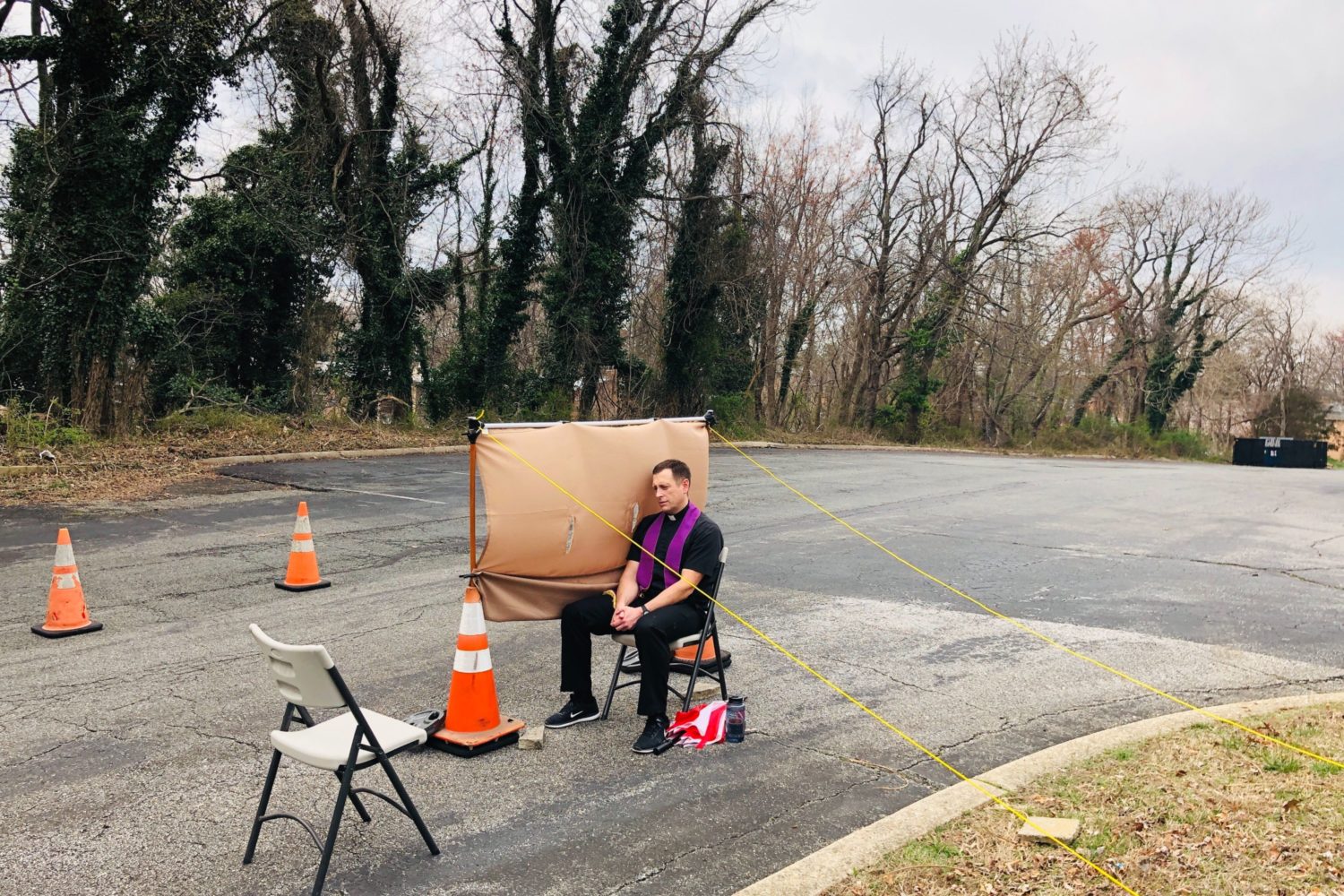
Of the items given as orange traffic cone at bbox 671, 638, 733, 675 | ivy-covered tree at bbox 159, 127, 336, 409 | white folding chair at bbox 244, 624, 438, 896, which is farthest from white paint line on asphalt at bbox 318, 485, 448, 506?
white folding chair at bbox 244, 624, 438, 896

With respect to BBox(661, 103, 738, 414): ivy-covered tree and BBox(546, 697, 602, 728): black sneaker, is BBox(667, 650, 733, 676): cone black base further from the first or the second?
BBox(661, 103, 738, 414): ivy-covered tree

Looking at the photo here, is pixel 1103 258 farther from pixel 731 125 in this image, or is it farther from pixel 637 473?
pixel 637 473

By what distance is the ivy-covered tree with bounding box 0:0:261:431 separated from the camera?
18.3 m

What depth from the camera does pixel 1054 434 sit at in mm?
49656

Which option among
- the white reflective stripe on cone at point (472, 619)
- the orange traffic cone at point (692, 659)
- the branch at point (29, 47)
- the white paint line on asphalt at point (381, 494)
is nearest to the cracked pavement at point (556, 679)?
the orange traffic cone at point (692, 659)

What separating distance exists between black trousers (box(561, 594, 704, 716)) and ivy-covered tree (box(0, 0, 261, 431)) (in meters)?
17.0

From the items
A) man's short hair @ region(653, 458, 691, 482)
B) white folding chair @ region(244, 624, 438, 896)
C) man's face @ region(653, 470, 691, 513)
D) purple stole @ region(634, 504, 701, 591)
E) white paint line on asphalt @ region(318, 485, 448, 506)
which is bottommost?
white paint line on asphalt @ region(318, 485, 448, 506)

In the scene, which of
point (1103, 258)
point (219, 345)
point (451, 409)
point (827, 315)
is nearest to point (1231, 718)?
point (451, 409)

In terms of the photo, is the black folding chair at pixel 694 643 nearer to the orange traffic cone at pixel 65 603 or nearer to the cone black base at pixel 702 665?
the cone black base at pixel 702 665

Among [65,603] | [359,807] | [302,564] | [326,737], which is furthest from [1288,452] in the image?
[326,737]

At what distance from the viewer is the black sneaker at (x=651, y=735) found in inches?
207

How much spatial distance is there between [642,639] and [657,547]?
0.69 meters

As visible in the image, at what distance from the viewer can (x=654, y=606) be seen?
5641 millimetres

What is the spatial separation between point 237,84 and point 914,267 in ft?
90.1
